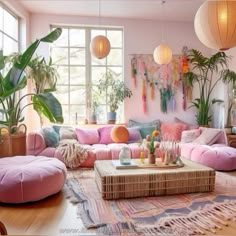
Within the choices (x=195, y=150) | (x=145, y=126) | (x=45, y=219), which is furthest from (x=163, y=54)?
(x=45, y=219)

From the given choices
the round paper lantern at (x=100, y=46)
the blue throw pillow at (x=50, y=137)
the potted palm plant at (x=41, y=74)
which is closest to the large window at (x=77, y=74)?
the potted palm plant at (x=41, y=74)

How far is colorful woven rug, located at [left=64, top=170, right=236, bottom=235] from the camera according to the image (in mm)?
2363

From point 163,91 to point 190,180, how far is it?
10.3 feet

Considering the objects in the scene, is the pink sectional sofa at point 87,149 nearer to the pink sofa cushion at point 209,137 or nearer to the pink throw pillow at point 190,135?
the pink throw pillow at point 190,135

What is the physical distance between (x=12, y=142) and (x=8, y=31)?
2273 millimetres

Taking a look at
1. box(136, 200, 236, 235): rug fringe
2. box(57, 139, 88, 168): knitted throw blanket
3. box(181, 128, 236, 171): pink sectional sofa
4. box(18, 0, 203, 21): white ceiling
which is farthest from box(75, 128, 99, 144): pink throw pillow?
box(136, 200, 236, 235): rug fringe

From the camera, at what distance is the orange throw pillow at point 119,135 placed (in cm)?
512

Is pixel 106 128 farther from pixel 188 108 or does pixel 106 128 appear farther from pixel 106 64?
pixel 188 108

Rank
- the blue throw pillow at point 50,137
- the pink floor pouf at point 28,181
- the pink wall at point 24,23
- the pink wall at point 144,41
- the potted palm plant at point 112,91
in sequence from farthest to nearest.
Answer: the pink wall at point 144,41 < the potted palm plant at point 112,91 < the pink wall at point 24,23 < the blue throw pillow at point 50,137 < the pink floor pouf at point 28,181

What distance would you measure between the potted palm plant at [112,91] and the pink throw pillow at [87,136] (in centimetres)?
63

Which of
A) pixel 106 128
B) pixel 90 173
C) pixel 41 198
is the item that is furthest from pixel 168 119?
pixel 41 198

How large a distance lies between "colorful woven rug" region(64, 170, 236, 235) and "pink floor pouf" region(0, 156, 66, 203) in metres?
0.30

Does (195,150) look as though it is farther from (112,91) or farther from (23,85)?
(23,85)

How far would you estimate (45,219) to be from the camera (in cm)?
256
